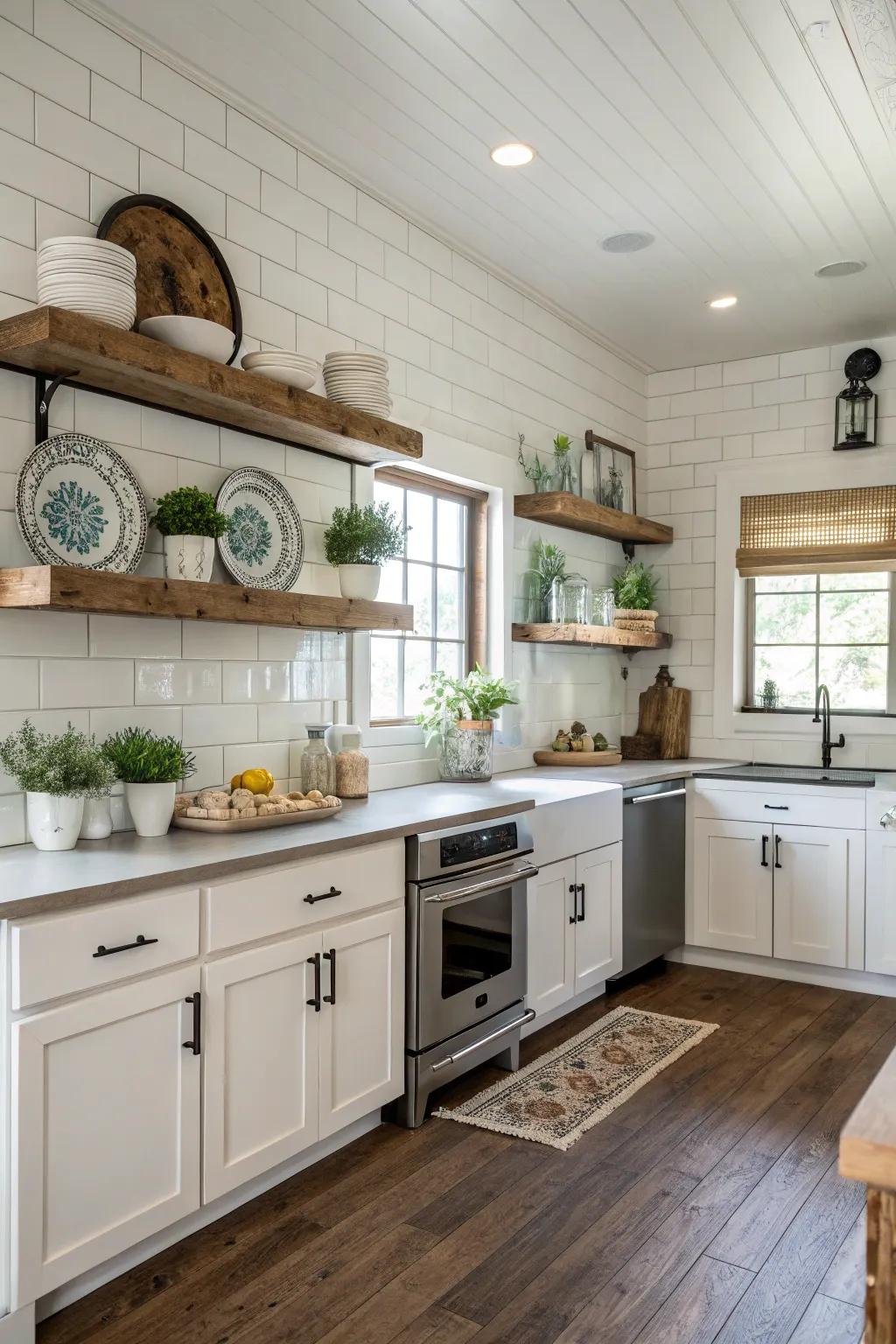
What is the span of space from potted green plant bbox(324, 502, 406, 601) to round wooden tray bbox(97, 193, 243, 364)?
0.62 metres

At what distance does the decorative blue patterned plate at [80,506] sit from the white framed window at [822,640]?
3607 millimetres

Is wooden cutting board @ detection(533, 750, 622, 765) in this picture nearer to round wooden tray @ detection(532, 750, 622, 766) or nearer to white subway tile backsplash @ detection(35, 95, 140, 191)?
round wooden tray @ detection(532, 750, 622, 766)

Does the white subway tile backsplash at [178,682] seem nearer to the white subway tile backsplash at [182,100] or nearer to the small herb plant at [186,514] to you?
the small herb plant at [186,514]

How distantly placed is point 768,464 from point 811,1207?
12.0 ft

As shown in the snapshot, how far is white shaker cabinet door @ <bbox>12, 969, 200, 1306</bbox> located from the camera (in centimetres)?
186

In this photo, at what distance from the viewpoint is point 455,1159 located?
2721mm

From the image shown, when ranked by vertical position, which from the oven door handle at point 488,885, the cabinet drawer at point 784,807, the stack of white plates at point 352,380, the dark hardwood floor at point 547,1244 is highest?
the stack of white plates at point 352,380

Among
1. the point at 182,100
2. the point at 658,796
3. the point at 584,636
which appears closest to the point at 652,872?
the point at 658,796

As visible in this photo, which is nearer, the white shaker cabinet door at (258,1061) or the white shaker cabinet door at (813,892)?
the white shaker cabinet door at (258,1061)

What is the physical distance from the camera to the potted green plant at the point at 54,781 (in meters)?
2.26

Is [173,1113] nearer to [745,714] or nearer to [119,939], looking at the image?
[119,939]

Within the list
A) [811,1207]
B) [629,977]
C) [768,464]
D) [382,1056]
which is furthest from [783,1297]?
[768,464]

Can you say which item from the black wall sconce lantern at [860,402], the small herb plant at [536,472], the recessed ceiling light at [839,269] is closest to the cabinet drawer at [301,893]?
the small herb plant at [536,472]

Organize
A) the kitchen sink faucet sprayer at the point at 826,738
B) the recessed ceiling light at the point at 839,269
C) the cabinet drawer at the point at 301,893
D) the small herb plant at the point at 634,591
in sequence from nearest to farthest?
the cabinet drawer at the point at 301,893 < the recessed ceiling light at the point at 839,269 < the kitchen sink faucet sprayer at the point at 826,738 < the small herb plant at the point at 634,591
